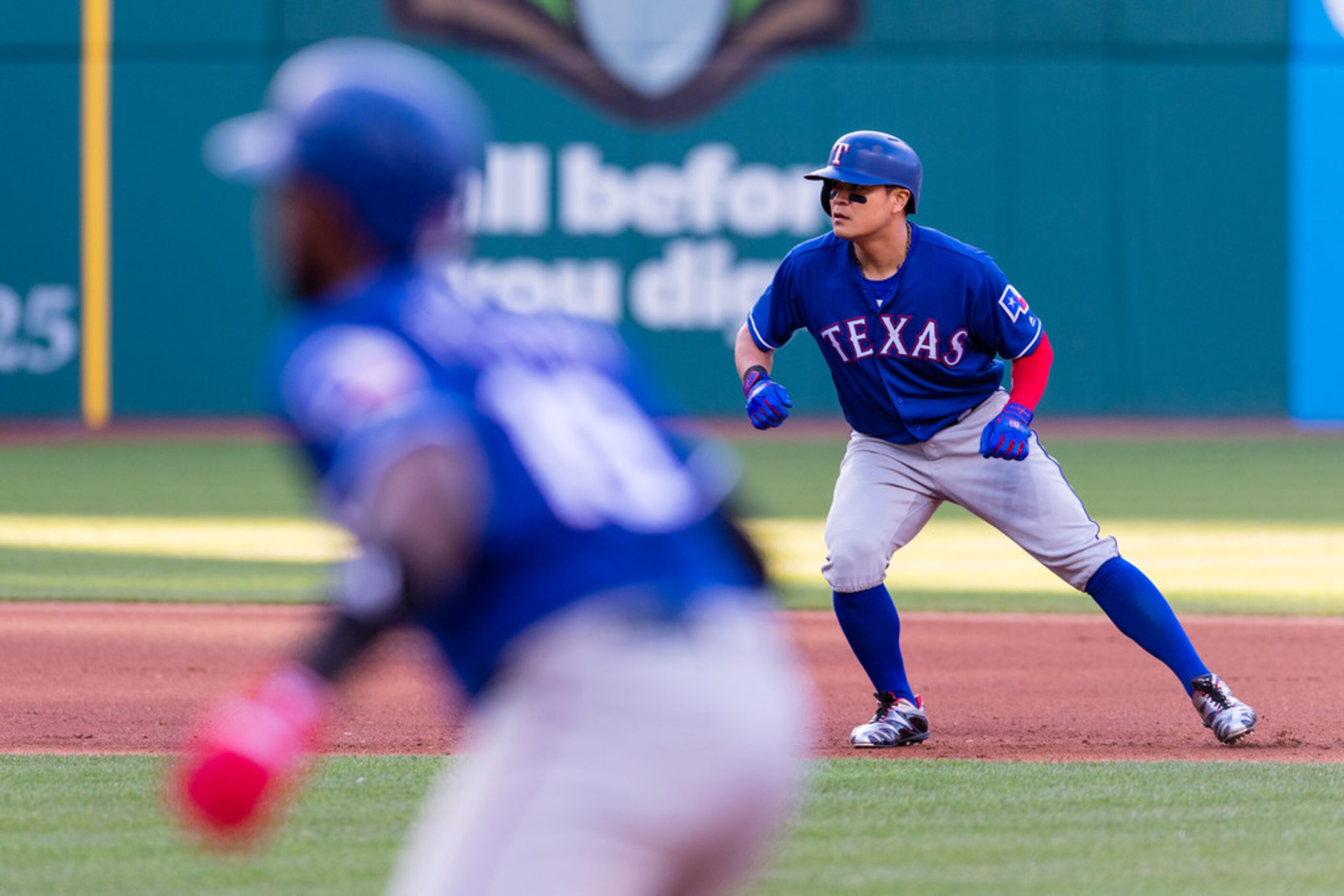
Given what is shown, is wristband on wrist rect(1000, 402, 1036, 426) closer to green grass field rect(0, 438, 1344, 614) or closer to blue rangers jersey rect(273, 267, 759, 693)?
green grass field rect(0, 438, 1344, 614)

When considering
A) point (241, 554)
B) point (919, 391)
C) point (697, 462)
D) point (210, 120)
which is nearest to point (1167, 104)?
point (210, 120)

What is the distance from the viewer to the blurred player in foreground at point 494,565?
2.13 m

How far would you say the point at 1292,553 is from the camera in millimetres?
12586

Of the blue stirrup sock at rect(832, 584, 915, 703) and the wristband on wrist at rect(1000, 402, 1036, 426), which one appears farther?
the blue stirrup sock at rect(832, 584, 915, 703)

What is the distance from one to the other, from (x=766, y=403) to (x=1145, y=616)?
1386mm

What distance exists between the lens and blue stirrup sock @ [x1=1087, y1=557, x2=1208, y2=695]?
622cm

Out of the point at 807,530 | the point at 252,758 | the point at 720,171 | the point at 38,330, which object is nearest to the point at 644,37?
the point at 720,171

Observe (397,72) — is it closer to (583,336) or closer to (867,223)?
(583,336)

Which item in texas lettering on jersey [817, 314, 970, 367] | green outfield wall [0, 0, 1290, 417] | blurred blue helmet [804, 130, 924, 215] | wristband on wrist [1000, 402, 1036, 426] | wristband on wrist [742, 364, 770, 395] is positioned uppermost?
blurred blue helmet [804, 130, 924, 215]

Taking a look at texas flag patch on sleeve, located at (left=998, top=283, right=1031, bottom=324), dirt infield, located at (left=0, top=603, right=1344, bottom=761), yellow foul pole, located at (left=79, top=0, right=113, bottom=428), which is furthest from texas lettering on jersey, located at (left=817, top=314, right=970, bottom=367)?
yellow foul pole, located at (left=79, top=0, right=113, bottom=428)

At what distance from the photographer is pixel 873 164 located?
6168 mm

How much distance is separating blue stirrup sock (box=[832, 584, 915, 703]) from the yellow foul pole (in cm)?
1915

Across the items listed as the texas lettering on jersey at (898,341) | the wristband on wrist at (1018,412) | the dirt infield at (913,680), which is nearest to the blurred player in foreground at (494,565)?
the dirt infield at (913,680)

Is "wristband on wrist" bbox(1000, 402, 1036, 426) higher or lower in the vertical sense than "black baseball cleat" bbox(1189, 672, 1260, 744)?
higher
